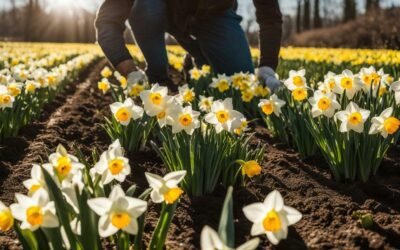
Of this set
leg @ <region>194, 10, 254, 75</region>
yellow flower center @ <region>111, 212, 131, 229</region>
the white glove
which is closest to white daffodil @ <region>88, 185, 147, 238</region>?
yellow flower center @ <region>111, 212, 131, 229</region>

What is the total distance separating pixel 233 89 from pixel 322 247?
256 cm

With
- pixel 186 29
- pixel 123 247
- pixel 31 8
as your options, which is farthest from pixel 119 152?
pixel 31 8

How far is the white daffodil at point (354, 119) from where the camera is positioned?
6.93 feet

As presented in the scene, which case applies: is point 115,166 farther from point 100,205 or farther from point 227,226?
point 227,226

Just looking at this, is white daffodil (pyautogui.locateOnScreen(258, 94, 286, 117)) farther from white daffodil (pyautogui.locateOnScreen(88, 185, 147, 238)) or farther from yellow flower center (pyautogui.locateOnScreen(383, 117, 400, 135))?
white daffodil (pyautogui.locateOnScreen(88, 185, 147, 238))

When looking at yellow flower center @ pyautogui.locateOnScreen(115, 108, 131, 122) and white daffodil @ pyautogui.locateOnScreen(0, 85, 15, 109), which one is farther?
white daffodil @ pyautogui.locateOnScreen(0, 85, 15, 109)

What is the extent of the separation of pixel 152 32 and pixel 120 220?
3.82 meters

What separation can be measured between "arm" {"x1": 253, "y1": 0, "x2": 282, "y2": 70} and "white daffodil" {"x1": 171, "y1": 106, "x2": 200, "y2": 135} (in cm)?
237

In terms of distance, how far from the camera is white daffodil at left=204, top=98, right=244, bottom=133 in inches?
81.7

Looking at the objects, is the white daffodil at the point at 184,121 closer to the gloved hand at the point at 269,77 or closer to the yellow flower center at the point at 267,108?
the yellow flower center at the point at 267,108

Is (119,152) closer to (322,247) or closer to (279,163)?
(322,247)

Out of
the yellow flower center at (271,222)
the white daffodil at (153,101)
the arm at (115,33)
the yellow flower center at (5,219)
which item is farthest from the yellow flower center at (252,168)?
the arm at (115,33)

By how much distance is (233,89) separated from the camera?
4152 millimetres

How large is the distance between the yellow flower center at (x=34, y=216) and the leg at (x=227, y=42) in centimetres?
401
